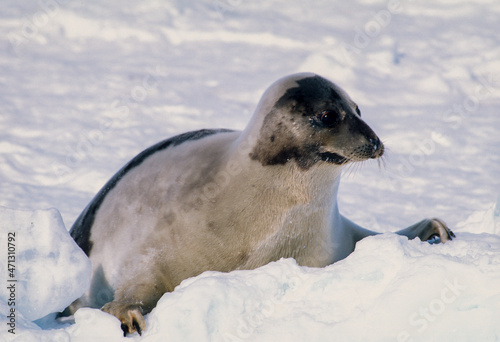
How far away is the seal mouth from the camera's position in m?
2.74

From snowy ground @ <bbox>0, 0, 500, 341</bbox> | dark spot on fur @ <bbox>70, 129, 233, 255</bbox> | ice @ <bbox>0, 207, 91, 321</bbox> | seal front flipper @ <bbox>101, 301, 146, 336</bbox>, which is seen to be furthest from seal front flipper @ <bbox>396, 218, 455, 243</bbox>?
ice @ <bbox>0, 207, 91, 321</bbox>

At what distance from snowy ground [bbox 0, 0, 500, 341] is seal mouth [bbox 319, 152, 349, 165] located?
1.44ft

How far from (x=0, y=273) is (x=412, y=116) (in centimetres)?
567

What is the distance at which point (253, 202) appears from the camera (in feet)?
9.05

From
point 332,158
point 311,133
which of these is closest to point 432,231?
point 332,158

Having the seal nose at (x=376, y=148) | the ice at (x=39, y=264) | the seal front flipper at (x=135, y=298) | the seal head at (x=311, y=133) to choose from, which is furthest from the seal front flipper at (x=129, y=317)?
the seal nose at (x=376, y=148)

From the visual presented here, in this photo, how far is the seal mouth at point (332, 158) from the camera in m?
2.74

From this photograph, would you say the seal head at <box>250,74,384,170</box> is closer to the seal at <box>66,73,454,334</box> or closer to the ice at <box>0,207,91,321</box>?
the seal at <box>66,73,454,334</box>

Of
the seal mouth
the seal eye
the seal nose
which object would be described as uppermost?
the seal eye

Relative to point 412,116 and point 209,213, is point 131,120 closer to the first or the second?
point 412,116

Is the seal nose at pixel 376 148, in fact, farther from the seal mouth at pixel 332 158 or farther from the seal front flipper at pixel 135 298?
the seal front flipper at pixel 135 298

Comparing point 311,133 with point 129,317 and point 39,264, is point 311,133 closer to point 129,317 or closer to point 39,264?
Answer: point 129,317

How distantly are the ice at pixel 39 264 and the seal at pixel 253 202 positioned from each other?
0.31 metres

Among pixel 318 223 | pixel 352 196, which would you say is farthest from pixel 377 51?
pixel 318 223
